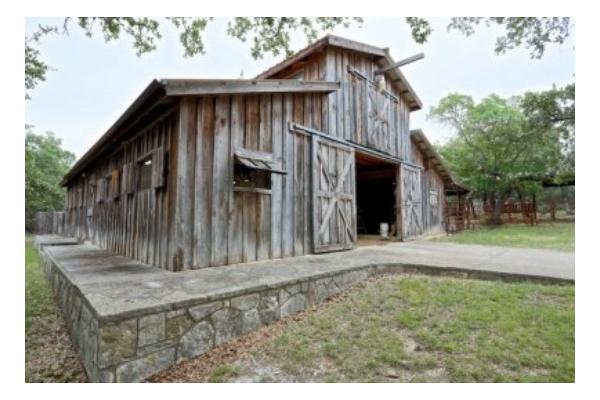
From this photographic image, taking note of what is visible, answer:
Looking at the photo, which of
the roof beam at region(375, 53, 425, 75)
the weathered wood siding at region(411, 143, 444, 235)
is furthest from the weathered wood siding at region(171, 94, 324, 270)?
the weathered wood siding at region(411, 143, 444, 235)

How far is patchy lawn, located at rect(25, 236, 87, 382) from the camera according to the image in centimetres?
264

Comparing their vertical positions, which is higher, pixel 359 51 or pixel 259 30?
pixel 359 51

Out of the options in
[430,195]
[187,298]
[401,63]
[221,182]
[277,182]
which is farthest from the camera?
[430,195]

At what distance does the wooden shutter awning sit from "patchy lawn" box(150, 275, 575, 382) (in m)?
2.19

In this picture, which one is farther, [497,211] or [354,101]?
[497,211]

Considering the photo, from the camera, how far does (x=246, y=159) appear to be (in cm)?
452

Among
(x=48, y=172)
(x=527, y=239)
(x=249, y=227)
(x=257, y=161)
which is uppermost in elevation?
(x=48, y=172)

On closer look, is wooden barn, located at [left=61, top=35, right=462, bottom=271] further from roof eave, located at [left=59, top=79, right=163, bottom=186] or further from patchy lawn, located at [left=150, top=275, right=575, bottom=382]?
patchy lawn, located at [left=150, top=275, right=575, bottom=382]

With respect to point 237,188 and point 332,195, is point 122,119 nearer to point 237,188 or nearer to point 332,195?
point 237,188

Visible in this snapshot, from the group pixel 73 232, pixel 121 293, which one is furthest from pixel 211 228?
pixel 73 232

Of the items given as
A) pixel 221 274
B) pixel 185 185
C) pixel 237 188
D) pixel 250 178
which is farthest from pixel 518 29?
pixel 221 274

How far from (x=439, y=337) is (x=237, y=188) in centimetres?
315

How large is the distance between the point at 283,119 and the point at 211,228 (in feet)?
7.76
